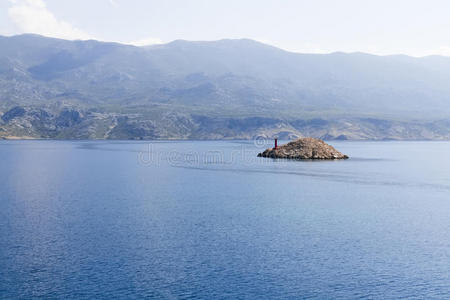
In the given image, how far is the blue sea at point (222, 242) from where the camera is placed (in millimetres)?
37719

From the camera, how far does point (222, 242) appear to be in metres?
51.6

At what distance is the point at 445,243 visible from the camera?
172ft

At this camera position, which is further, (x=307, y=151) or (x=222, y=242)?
(x=307, y=151)

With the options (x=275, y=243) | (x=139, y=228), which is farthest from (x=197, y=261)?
(x=139, y=228)

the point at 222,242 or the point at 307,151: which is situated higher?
the point at 307,151

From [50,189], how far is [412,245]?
71.3 meters

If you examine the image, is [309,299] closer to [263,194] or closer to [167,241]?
[167,241]

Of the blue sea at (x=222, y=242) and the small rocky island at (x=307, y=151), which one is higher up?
the small rocky island at (x=307, y=151)

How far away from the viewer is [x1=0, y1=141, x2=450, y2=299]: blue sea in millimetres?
37719

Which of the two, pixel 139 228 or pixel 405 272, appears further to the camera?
pixel 139 228

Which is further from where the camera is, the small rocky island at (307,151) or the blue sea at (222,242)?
the small rocky island at (307,151)

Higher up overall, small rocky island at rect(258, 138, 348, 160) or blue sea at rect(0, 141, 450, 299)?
small rocky island at rect(258, 138, 348, 160)

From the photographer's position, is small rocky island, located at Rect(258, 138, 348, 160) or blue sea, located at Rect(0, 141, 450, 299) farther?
small rocky island, located at Rect(258, 138, 348, 160)

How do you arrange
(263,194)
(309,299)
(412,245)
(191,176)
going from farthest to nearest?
(191,176), (263,194), (412,245), (309,299)
